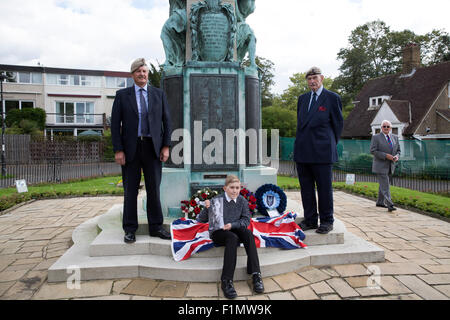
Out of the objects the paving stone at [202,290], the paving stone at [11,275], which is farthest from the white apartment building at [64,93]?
the paving stone at [202,290]

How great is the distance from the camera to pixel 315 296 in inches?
121

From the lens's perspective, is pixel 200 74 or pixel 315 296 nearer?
pixel 315 296

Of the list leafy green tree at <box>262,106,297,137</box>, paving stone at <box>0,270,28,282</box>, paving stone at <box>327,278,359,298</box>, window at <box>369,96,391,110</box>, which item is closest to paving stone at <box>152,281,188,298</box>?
paving stone at <box>327,278,359,298</box>

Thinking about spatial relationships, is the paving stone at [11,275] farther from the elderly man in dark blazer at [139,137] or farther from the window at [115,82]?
the window at [115,82]

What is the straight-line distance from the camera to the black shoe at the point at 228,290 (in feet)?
10.00

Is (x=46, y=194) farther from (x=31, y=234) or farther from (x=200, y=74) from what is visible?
(x=200, y=74)

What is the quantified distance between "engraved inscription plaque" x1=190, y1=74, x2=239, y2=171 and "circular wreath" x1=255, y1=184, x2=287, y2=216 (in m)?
0.68

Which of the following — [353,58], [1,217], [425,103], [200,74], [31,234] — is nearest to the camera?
[200,74]

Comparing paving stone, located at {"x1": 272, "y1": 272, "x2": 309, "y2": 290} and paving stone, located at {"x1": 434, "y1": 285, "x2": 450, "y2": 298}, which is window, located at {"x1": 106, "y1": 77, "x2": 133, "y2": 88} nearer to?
paving stone, located at {"x1": 272, "y1": 272, "x2": 309, "y2": 290}

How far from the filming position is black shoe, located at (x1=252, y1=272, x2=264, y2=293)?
3133 millimetres

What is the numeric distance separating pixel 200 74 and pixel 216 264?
293 centimetres

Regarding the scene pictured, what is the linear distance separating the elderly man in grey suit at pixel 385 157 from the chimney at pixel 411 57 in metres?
22.5

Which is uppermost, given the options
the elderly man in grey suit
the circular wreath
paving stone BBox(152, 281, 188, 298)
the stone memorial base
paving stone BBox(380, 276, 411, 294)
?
the elderly man in grey suit

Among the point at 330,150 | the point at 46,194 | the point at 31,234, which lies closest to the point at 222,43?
the point at 330,150
